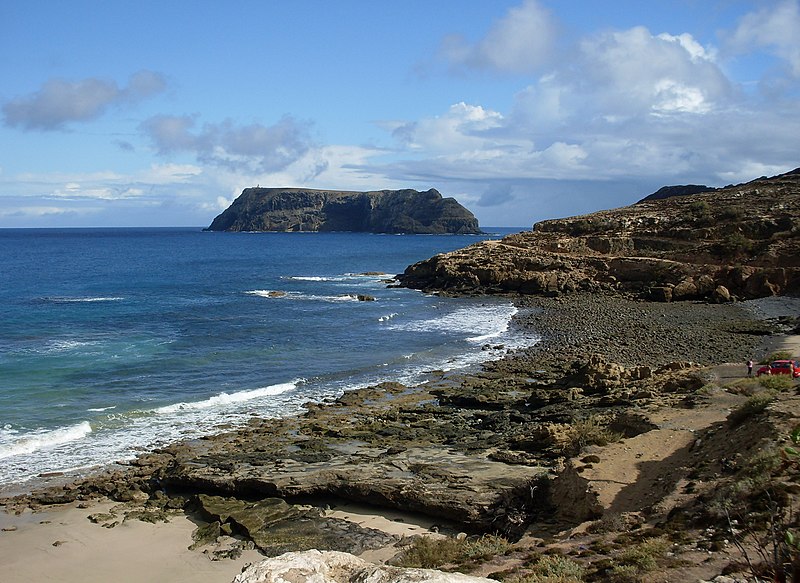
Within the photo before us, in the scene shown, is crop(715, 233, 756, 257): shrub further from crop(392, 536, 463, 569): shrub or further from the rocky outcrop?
crop(392, 536, 463, 569): shrub

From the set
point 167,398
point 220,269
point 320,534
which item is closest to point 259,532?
point 320,534

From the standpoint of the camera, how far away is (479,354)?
1353 inches

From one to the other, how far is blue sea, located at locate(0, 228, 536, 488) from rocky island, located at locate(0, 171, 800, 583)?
7.39 ft

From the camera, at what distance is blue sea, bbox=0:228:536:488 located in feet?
75.0

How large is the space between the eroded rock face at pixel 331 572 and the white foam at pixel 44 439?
57.9ft

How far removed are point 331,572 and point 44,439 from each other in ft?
61.3

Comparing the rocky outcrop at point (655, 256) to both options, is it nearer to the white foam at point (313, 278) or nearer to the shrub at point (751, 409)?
the white foam at point (313, 278)

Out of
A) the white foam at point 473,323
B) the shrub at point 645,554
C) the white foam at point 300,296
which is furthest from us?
the white foam at point 300,296

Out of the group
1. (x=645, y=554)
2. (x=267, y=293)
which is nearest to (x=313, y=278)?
(x=267, y=293)

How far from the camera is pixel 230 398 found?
87.6ft

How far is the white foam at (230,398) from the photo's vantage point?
25375mm

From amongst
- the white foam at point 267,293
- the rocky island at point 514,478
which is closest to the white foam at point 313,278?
the white foam at point 267,293

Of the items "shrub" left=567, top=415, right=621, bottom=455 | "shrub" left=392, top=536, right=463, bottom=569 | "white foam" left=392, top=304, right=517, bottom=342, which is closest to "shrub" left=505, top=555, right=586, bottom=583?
"shrub" left=392, top=536, right=463, bottom=569

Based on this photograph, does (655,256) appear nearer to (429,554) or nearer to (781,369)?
(781,369)
